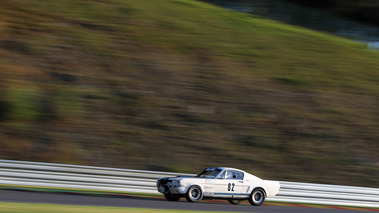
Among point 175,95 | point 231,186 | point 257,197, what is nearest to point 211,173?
point 231,186

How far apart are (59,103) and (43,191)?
525cm

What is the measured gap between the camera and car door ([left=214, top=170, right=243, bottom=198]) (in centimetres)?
1212

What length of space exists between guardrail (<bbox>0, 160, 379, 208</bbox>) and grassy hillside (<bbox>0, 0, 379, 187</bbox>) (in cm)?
195

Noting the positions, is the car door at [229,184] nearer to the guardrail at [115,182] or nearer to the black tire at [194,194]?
the black tire at [194,194]

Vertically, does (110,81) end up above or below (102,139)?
above

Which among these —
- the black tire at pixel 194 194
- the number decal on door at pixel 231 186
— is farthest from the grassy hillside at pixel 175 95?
the black tire at pixel 194 194

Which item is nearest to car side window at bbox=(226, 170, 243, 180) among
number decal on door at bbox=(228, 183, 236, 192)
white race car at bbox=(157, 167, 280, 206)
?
white race car at bbox=(157, 167, 280, 206)

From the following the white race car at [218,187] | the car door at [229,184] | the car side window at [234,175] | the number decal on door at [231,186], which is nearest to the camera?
the white race car at [218,187]

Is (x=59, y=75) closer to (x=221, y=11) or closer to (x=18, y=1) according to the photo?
(x=18, y=1)

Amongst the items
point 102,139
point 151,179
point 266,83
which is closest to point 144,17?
point 266,83

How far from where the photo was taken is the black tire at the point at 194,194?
11.7 m

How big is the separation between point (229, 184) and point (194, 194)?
40.2 inches

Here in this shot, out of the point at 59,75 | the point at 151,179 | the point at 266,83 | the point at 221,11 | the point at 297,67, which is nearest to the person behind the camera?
the point at 151,179

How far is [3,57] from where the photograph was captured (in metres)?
18.8
